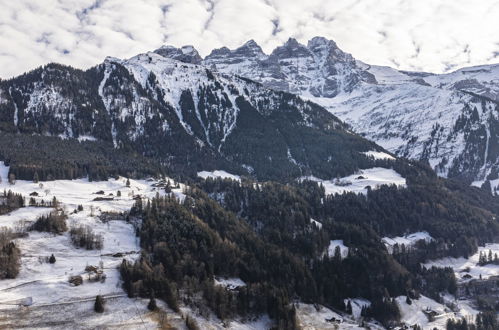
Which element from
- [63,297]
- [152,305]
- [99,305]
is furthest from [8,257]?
[152,305]

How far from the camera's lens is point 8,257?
175 m

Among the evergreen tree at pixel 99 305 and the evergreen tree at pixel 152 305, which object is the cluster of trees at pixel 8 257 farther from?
the evergreen tree at pixel 152 305

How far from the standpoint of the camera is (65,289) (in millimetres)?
167750

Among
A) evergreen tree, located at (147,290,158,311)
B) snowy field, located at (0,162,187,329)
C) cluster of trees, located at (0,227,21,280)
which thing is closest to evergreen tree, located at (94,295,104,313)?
snowy field, located at (0,162,187,329)

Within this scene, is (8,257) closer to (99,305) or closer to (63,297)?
(63,297)

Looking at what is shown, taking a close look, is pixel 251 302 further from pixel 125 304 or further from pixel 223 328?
pixel 125 304

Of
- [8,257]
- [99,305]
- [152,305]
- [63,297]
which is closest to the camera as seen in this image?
[99,305]

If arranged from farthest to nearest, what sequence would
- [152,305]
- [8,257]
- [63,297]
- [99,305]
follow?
[8,257]
[152,305]
[63,297]
[99,305]

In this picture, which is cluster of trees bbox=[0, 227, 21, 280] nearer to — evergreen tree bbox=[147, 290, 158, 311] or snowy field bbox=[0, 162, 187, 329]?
snowy field bbox=[0, 162, 187, 329]

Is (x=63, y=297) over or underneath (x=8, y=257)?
underneath

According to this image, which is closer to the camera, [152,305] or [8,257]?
[152,305]

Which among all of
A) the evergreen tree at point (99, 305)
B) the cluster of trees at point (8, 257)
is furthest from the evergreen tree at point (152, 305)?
the cluster of trees at point (8, 257)

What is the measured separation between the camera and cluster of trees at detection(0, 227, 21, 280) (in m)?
171

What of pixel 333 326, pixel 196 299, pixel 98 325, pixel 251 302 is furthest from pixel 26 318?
pixel 333 326
